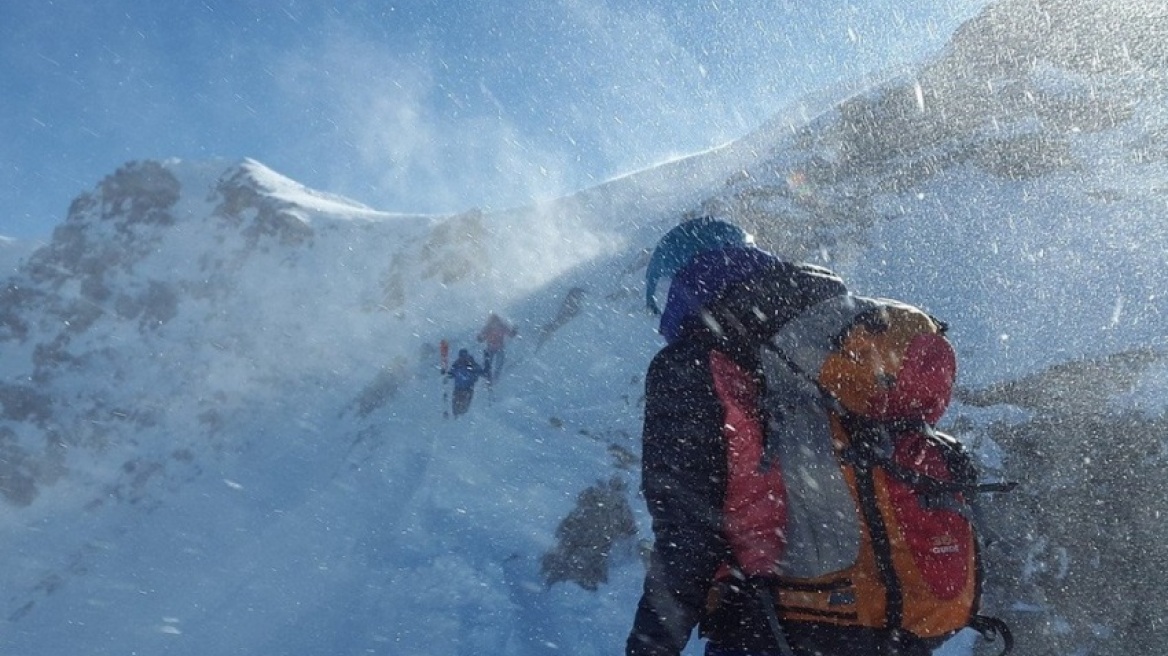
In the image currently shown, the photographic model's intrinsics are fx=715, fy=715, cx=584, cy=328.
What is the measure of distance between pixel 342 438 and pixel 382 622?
597 inches

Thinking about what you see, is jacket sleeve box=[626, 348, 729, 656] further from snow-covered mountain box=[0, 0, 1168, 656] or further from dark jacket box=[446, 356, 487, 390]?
dark jacket box=[446, 356, 487, 390]

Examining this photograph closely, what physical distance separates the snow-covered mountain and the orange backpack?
521mm

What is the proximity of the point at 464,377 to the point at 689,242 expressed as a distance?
1790 cm

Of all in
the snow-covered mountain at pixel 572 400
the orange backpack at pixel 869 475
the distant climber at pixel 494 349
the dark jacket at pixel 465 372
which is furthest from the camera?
the distant climber at pixel 494 349

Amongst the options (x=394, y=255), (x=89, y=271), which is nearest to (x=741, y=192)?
(x=394, y=255)

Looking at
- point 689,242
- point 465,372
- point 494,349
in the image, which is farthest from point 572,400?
point 689,242

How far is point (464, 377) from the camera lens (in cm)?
1947

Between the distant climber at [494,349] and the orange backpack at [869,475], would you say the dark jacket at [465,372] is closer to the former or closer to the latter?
the distant climber at [494,349]

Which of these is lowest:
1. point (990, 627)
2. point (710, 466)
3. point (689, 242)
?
point (990, 627)

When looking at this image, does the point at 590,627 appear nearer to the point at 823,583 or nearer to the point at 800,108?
the point at 823,583

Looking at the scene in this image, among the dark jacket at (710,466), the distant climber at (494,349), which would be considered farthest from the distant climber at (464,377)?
the dark jacket at (710,466)

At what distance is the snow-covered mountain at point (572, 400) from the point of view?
422 inches

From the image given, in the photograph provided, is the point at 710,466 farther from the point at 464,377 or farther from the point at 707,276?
the point at 464,377

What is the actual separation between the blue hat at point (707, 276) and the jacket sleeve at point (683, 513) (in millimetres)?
166
